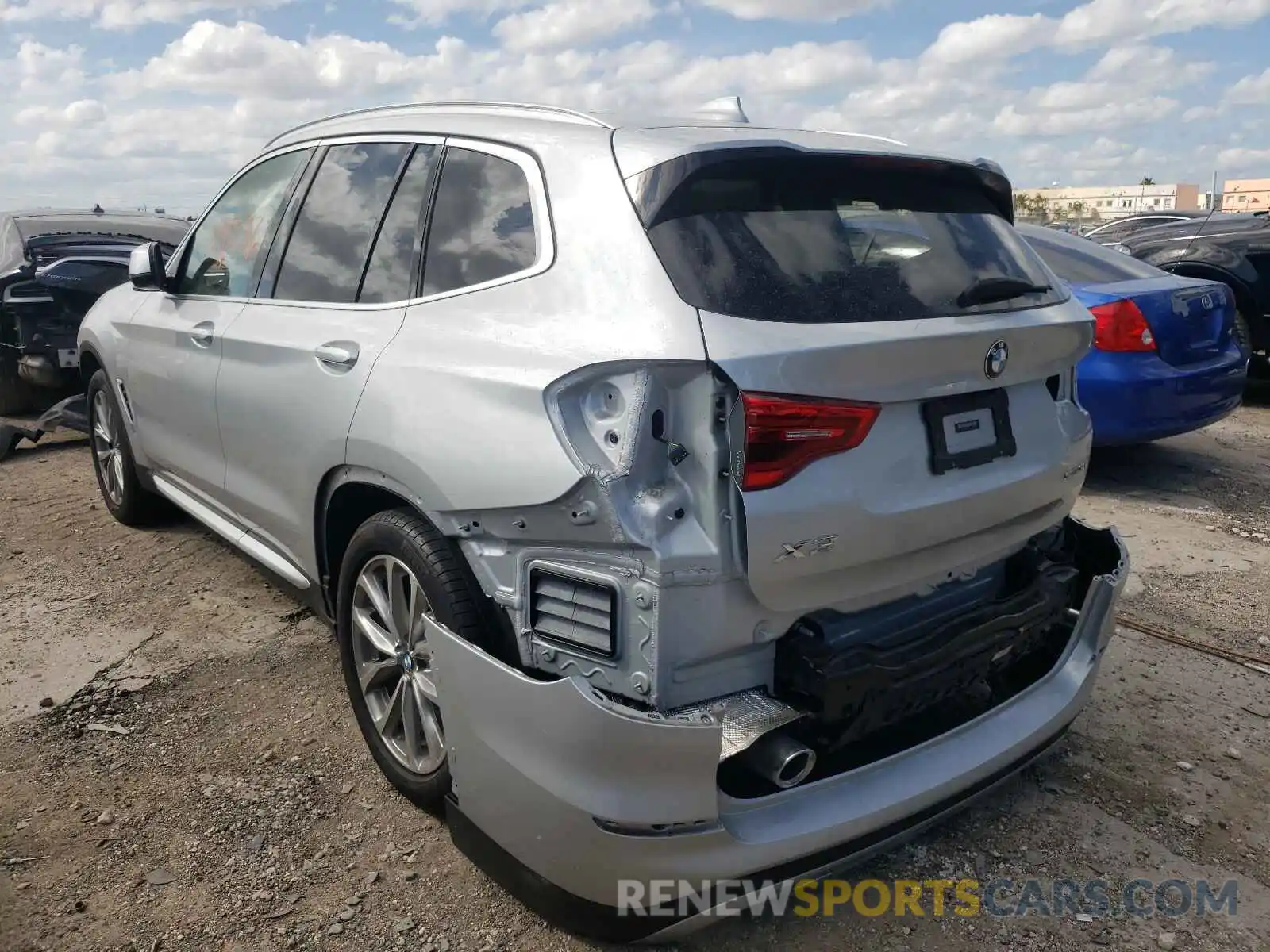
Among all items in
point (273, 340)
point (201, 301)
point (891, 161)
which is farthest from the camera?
point (201, 301)

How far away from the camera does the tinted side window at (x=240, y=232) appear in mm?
3621

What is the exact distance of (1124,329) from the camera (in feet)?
18.6

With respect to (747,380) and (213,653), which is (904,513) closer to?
(747,380)

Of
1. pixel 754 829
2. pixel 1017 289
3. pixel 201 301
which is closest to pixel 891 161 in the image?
pixel 1017 289

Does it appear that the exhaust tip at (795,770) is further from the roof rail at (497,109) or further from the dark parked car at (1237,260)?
the dark parked car at (1237,260)

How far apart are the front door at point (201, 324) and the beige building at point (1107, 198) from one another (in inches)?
2910

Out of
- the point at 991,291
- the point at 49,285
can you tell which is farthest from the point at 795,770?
the point at 49,285

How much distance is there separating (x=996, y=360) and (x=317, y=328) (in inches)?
76.4

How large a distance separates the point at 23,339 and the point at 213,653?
4790 millimetres

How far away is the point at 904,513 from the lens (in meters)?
2.24

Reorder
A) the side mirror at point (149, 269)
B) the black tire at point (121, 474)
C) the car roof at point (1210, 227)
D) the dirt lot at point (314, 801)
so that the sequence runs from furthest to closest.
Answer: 1. the car roof at point (1210, 227)
2. the black tire at point (121, 474)
3. the side mirror at point (149, 269)
4. the dirt lot at point (314, 801)

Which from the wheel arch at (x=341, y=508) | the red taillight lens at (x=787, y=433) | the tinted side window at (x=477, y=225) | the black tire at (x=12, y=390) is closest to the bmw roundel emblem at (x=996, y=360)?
the red taillight lens at (x=787, y=433)

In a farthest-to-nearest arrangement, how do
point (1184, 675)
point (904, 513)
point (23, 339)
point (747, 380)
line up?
point (23, 339) → point (1184, 675) → point (904, 513) → point (747, 380)

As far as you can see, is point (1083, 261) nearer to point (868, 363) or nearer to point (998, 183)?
point (998, 183)
